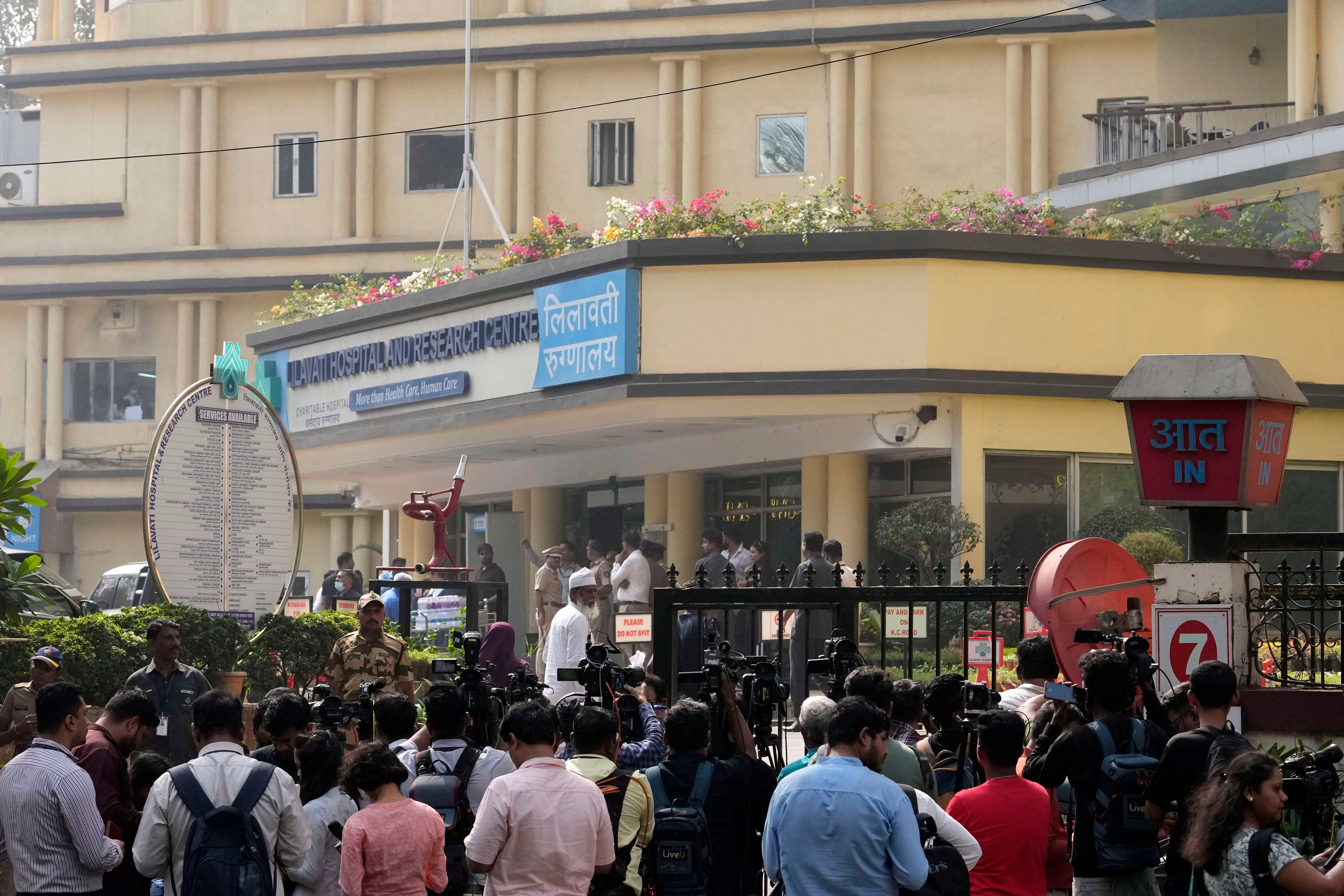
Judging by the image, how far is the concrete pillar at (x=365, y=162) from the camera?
119ft

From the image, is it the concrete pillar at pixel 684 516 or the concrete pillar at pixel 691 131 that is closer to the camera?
the concrete pillar at pixel 684 516

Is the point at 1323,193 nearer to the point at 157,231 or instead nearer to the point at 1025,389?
the point at 1025,389

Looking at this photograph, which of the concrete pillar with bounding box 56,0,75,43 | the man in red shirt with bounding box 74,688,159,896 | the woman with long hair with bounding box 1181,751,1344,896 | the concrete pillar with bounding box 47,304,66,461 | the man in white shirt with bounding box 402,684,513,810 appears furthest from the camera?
the concrete pillar with bounding box 56,0,75,43

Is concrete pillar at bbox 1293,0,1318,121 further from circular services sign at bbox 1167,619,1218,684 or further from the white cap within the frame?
circular services sign at bbox 1167,619,1218,684

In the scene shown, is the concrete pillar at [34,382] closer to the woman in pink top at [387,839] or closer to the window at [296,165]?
the window at [296,165]

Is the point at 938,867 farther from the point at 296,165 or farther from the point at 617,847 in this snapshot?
the point at 296,165

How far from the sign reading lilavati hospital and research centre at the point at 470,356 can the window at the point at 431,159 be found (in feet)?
34.9

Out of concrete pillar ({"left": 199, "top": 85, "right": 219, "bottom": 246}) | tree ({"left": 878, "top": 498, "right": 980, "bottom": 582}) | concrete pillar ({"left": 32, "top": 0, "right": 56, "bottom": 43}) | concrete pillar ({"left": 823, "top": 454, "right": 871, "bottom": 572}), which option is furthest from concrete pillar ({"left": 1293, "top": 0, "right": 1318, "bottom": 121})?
concrete pillar ({"left": 32, "top": 0, "right": 56, "bottom": 43})

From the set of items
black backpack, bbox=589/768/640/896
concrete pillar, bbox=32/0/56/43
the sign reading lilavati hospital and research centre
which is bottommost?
black backpack, bbox=589/768/640/896

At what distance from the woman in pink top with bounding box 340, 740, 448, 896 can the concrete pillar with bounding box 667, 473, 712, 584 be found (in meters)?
16.2

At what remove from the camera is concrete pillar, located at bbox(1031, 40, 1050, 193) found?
3184 centimetres

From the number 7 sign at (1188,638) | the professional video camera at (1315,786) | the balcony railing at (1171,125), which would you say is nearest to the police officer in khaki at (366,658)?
the number 7 sign at (1188,638)

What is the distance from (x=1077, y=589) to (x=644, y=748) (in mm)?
3804

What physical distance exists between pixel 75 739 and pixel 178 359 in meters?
31.2
